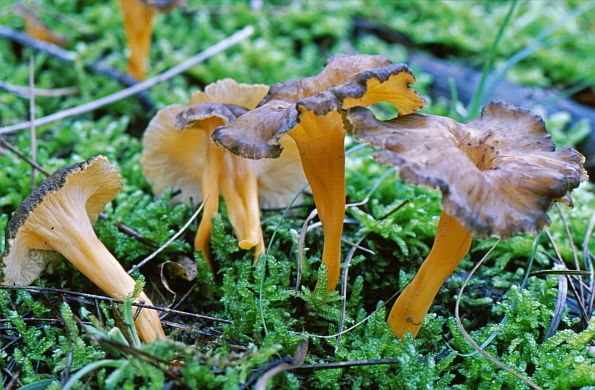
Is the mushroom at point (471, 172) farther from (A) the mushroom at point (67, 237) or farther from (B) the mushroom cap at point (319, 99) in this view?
(A) the mushroom at point (67, 237)

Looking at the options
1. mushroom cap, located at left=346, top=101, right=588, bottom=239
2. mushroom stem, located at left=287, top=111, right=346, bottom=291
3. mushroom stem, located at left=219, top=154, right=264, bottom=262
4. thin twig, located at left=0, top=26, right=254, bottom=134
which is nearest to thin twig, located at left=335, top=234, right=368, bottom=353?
mushroom stem, located at left=287, top=111, right=346, bottom=291

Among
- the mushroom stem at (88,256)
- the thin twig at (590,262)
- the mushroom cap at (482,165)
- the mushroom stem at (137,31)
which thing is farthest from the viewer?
the mushroom stem at (137,31)

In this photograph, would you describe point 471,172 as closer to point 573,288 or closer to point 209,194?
point 573,288

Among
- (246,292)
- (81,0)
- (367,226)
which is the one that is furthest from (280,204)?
(81,0)

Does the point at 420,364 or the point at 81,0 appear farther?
the point at 81,0

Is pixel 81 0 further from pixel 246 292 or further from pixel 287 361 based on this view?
pixel 287 361

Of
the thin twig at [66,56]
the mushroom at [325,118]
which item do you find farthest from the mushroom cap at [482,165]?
the thin twig at [66,56]

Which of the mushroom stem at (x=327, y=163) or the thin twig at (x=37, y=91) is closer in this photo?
the mushroom stem at (x=327, y=163)
